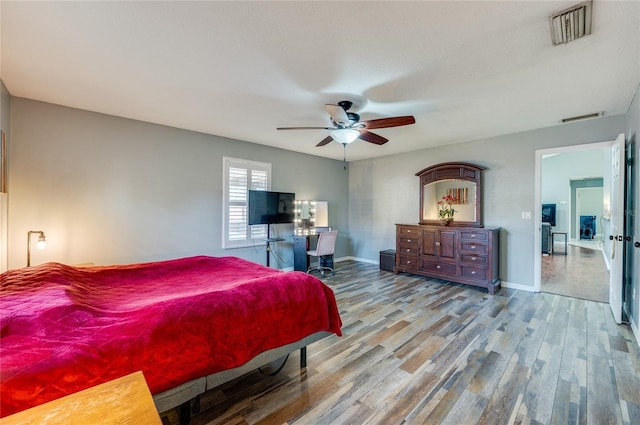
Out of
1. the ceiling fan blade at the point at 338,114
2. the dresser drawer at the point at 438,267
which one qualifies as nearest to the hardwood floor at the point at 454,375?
the dresser drawer at the point at 438,267

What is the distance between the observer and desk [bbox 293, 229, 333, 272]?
531 centimetres

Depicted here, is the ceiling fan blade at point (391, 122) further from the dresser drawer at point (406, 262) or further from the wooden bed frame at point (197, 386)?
the dresser drawer at point (406, 262)

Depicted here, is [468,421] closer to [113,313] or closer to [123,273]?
[113,313]

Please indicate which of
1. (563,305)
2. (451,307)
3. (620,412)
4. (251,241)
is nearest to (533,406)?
(620,412)

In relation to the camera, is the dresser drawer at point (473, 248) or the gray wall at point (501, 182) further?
the dresser drawer at point (473, 248)

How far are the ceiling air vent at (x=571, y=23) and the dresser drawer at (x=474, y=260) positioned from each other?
3.20 metres

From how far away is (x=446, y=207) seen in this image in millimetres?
5199

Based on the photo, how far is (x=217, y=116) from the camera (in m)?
3.66

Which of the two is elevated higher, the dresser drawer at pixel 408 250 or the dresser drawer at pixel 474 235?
the dresser drawer at pixel 474 235

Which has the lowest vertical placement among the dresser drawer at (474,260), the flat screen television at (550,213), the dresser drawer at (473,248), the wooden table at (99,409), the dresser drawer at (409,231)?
the dresser drawer at (474,260)

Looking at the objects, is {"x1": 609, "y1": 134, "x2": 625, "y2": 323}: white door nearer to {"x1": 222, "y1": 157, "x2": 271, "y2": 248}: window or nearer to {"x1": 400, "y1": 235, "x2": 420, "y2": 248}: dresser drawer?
{"x1": 400, "y1": 235, "x2": 420, "y2": 248}: dresser drawer

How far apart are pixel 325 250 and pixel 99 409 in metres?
4.50

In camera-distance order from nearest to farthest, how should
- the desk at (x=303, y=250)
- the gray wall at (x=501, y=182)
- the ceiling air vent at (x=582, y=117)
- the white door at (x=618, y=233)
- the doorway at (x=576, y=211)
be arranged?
the white door at (x=618, y=233)
the ceiling air vent at (x=582, y=117)
the gray wall at (x=501, y=182)
the desk at (x=303, y=250)
the doorway at (x=576, y=211)

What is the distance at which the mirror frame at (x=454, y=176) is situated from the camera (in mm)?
4809
